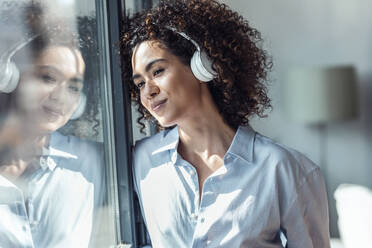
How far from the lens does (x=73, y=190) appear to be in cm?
86

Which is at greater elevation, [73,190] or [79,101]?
[79,101]

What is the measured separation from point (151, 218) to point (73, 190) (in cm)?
27

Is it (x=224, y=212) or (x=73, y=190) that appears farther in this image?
(x=224, y=212)

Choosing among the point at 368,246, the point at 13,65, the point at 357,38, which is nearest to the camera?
the point at 13,65

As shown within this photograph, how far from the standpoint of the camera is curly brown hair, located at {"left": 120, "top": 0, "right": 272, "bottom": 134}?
3.17 ft

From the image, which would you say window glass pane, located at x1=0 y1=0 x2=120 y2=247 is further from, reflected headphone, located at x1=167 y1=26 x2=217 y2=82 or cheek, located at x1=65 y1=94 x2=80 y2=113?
reflected headphone, located at x1=167 y1=26 x2=217 y2=82

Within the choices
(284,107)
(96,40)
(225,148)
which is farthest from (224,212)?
(284,107)

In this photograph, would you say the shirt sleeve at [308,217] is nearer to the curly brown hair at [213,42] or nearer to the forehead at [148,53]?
the curly brown hair at [213,42]

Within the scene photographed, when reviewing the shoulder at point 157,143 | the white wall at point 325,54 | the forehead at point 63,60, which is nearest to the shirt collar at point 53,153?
the forehead at point 63,60

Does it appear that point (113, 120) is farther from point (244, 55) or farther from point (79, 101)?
point (244, 55)

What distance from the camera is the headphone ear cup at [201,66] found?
96 centimetres

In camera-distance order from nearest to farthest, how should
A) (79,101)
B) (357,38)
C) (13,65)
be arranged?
(13,65), (79,101), (357,38)

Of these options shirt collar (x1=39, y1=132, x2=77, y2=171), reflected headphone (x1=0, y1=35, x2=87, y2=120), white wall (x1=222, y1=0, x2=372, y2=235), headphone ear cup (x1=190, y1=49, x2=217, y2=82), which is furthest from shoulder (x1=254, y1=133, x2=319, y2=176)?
white wall (x1=222, y1=0, x2=372, y2=235)

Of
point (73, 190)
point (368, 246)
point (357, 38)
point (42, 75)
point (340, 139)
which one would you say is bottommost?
point (368, 246)
